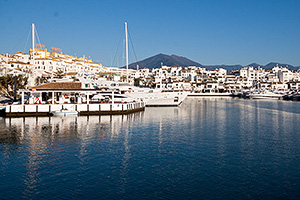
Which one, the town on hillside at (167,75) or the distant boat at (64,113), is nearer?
the distant boat at (64,113)

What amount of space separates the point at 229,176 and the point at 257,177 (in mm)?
1456

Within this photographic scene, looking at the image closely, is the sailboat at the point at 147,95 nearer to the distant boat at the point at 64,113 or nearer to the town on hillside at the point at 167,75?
the distant boat at the point at 64,113

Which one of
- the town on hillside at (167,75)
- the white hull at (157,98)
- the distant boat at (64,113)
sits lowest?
the distant boat at (64,113)

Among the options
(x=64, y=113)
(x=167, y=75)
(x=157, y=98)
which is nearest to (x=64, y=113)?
(x=64, y=113)

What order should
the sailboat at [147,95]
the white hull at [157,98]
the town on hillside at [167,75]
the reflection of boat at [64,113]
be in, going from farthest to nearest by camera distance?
the town on hillside at [167,75]
the white hull at [157,98]
the sailboat at [147,95]
the reflection of boat at [64,113]

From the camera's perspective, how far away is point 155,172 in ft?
52.3

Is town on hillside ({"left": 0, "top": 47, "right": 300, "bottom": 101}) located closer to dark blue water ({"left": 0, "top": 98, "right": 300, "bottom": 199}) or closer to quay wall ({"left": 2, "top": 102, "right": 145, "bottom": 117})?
quay wall ({"left": 2, "top": 102, "right": 145, "bottom": 117})

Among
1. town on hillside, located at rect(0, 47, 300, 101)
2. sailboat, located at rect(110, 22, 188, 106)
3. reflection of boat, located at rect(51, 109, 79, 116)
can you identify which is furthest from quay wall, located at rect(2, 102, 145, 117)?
town on hillside, located at rect(0, 47, 300, 101)

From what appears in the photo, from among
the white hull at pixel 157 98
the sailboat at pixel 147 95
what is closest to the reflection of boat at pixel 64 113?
the sailboat at pixel 147 95

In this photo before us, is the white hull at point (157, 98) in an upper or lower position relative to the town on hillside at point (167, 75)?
lower

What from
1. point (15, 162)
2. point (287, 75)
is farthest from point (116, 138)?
point (287, 75)

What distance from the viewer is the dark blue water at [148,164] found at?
43.5ft

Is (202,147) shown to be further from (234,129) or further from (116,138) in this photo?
(234,129)

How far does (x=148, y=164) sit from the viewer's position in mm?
17422
